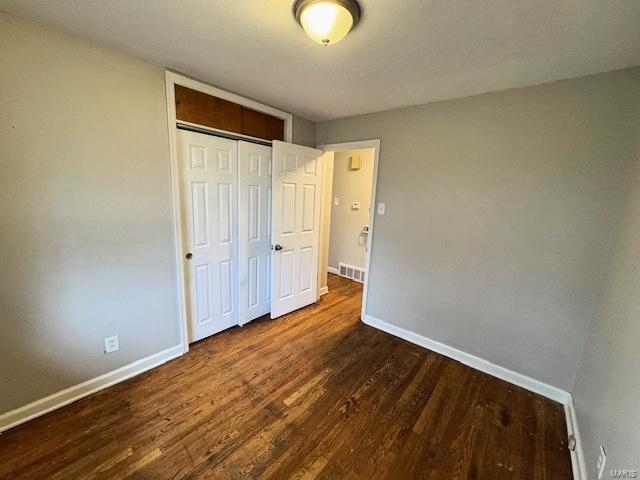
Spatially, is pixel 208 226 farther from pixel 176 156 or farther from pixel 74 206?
pixel 74 206

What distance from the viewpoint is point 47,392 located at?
1638 millimetres

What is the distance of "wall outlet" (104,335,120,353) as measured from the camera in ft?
6.03

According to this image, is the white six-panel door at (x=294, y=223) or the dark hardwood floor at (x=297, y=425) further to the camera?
the white six-panel door at (x=294, y=223)

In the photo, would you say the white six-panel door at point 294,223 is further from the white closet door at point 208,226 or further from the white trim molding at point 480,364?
A: the white trim molding at point 480,364

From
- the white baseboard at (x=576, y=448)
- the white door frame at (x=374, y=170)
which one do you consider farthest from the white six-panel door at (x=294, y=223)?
the white baseboard at (x=576, y=448)

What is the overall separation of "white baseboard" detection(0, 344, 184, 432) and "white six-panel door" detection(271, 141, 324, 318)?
1119 millimetres

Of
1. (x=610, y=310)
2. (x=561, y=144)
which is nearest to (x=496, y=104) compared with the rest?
(x=561, y=144)

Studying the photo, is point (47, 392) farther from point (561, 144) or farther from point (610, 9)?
point (561, 144)

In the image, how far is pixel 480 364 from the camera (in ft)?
7.36

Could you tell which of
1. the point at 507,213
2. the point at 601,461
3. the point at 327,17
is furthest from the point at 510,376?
the point at 327,17

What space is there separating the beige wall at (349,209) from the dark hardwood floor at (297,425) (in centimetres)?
229

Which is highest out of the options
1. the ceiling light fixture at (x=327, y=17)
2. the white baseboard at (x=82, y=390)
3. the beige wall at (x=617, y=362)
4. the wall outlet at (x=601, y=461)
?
the ceiling light fixture at (x=327, y=17)

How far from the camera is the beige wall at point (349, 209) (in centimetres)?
420

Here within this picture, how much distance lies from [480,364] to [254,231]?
2.41 meters
